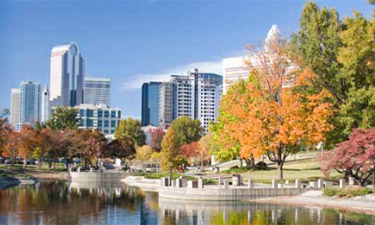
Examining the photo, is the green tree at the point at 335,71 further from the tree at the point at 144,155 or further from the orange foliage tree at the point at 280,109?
the tree at the point at 144,155

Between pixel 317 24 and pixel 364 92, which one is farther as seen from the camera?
pixel 317 24

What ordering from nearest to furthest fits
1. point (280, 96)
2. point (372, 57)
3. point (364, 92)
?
1. point (372, 57)
2. point (364, 92)
3. point (280, 96)

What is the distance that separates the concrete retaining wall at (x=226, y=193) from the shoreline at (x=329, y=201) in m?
0.71

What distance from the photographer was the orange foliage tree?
50.3 metres

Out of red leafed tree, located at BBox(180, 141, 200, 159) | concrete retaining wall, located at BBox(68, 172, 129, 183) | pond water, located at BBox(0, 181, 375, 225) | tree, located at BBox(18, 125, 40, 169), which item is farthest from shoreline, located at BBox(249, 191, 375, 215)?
red leafed tree, located at BBox(180, 141, 200, 159)

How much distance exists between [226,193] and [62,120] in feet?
316

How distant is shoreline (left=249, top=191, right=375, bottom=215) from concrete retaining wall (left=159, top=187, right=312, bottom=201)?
0.71 meters

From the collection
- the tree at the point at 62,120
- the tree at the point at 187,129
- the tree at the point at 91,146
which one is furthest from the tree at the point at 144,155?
the tree at the point at 187,129

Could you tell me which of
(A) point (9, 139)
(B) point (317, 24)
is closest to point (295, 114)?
(B) point (317, 24)

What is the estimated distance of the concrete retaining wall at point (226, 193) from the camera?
4219 cm

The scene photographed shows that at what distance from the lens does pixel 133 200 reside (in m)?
46.4

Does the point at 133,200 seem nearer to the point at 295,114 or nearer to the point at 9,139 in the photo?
the point at 295,114

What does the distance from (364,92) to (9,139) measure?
206ft

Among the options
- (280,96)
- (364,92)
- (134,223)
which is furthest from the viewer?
(280,96)
